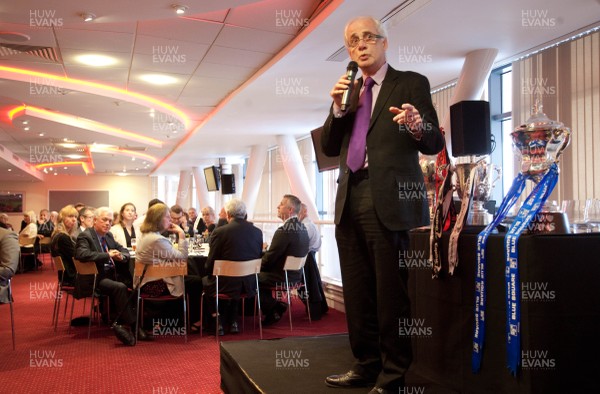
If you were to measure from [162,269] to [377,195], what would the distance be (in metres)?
3.59

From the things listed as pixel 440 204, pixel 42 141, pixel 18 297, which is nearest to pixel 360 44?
pixel 440 204

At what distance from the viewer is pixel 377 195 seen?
2.05 meters

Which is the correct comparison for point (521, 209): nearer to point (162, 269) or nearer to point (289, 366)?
point (289, 366)

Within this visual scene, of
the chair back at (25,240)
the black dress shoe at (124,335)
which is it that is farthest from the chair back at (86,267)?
the chair back at (25,240)

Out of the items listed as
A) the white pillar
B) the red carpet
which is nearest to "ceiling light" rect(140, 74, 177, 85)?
the red carpet

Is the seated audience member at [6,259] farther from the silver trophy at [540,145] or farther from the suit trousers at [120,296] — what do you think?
the silver trophy at [540,145]

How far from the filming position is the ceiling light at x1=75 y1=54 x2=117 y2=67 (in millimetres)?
6426

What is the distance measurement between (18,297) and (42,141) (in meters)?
6.06

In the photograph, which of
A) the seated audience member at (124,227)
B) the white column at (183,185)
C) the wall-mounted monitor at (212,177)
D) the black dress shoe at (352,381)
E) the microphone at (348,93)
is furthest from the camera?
the white column at (183,185)

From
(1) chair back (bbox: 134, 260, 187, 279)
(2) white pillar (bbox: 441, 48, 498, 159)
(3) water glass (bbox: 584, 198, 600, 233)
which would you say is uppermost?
(2) white pillar (bbox: 441, 48, 498, 159)

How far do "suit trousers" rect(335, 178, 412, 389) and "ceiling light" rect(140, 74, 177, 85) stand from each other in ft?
18.5

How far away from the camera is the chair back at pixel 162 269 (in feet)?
16.9

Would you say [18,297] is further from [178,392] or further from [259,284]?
[178,392]

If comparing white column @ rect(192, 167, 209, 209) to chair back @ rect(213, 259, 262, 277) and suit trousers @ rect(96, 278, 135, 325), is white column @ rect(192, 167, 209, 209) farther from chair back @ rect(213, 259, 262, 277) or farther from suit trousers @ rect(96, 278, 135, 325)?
chair back @ rect(213, 259, 262, 277)
